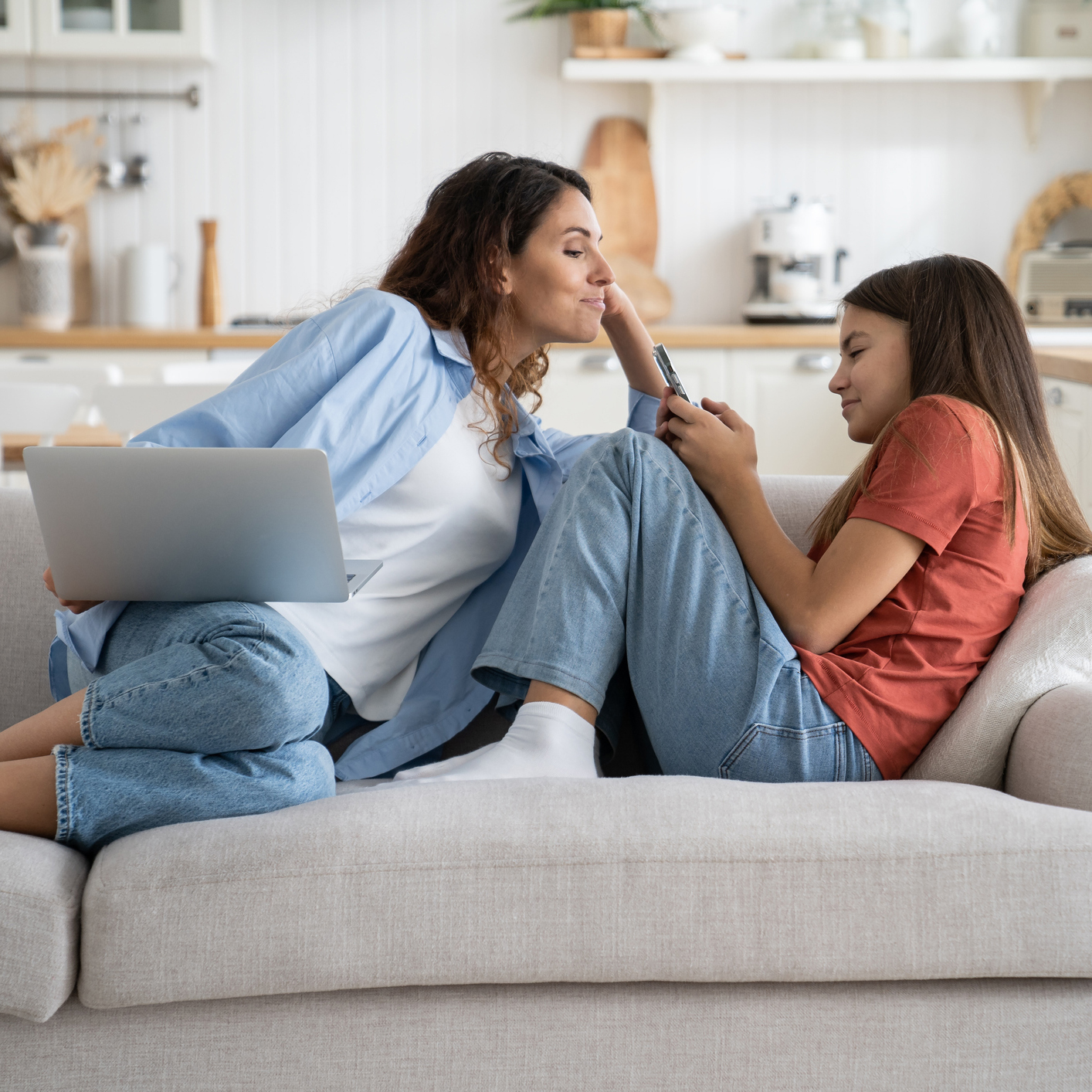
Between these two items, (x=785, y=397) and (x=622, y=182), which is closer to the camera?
(x=785, y=397)

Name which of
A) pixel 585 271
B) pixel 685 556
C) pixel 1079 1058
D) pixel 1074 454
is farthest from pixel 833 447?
pixel 1079 1058

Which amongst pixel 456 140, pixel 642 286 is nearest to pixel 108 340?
pixel 456 140

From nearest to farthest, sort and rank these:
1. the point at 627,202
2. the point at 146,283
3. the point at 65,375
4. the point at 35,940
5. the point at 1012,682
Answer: the point at 35,940 < the point at 1012,682 < the point at 65,375 < the point at 146,283 < the point at 627,202

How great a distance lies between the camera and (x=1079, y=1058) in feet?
3.67

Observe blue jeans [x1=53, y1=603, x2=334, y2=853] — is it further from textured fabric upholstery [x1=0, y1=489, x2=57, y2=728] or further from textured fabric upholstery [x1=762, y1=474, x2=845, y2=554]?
textured fabric upholstery [x1=762, y1=474, x2=845, y2=554]

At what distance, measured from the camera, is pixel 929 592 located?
1.34 m

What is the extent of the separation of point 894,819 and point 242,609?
704 millimetres

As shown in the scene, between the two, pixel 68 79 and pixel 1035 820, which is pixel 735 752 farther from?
pixel 68 79

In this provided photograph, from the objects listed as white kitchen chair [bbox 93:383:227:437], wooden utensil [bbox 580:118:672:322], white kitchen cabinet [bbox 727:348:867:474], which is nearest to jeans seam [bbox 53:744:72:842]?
white kitchen chair [bbox 93:383:227:437]

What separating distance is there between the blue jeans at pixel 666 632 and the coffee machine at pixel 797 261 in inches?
99.7

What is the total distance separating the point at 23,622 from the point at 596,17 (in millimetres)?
2947

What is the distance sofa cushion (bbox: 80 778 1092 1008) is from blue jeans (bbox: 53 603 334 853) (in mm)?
51

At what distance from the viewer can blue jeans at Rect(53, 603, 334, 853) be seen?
3.79ft

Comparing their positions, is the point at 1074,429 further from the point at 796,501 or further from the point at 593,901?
the point at 593,901
